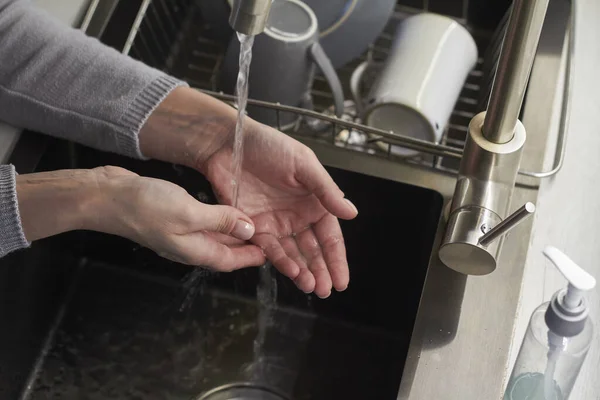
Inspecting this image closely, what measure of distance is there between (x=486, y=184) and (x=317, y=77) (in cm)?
36

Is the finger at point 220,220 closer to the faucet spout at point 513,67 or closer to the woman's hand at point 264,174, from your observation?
the woman's hand at point 264,174

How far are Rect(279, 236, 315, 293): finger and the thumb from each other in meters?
0.06

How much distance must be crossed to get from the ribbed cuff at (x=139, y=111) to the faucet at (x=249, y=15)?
0.29 metres

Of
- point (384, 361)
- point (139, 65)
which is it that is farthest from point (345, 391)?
point (139, 65)

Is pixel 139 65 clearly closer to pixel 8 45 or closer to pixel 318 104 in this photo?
pixel 8 45

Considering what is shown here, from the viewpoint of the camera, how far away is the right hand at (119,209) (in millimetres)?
722

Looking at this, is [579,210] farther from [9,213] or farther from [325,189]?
[9,213]

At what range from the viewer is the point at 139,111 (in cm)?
80

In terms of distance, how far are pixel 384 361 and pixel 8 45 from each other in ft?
1.75

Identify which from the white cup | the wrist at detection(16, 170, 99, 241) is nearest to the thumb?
the wrist at detection(16, 170, 99, 241)

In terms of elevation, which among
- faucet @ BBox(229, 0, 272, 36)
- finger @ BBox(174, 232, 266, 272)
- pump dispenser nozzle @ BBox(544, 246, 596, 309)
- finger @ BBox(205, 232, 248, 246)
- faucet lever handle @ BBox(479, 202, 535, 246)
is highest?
faucet @ BBox(229, 0, 272, 36)

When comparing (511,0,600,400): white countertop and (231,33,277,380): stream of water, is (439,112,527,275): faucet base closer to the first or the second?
(511,0,600,400): white countertop

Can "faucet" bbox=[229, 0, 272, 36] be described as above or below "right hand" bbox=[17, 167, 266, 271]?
above

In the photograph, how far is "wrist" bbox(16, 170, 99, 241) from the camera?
0.72 meters
